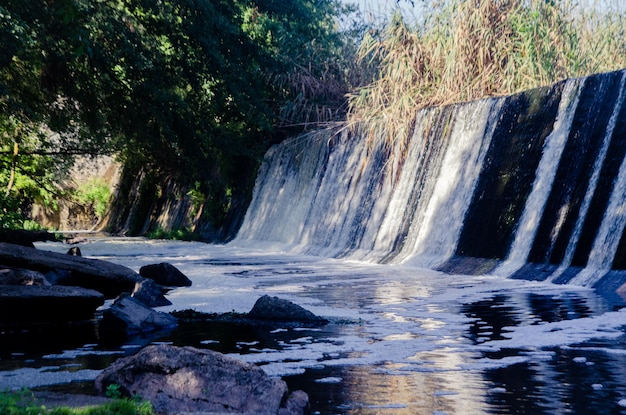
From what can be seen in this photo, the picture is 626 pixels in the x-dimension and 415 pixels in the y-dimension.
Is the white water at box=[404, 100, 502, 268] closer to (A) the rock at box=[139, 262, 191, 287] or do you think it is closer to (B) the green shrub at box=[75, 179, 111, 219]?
(A) the rock at box=[139, 262, 191, 287]

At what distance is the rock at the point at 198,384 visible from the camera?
4.25 m

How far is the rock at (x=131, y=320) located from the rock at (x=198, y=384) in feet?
8.56

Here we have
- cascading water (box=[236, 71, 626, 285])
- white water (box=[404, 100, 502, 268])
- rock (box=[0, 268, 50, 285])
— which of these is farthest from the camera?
white water (box=[404, 100, 502, 268])

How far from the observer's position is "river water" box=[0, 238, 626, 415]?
447cm

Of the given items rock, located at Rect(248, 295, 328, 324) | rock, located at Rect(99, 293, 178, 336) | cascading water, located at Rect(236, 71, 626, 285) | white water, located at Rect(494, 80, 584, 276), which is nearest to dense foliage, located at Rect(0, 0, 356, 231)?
cascading water, located at Rect(236, 71, 626, 285)

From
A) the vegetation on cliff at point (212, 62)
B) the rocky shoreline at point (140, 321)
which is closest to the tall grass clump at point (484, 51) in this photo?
the vegetation on cliff at point (212, 62)

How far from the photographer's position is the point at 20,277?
9.05 metres

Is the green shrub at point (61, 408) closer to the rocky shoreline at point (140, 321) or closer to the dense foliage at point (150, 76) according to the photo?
the rocky shoreline at point (140, 321)

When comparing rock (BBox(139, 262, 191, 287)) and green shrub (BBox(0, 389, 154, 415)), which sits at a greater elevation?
rock (BBox(139, 262, 191, 287))

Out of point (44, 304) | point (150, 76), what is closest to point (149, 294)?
point (44, 304)

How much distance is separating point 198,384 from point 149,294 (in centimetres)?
484

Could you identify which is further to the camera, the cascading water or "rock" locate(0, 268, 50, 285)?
the cascading water

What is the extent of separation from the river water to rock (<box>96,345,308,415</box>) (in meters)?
0.24

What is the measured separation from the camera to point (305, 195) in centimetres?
2262
